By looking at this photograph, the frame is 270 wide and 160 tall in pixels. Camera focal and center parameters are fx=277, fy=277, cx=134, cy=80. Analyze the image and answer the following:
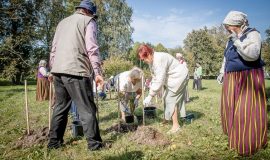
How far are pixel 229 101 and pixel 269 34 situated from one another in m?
50.6

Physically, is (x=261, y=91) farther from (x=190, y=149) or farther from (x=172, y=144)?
(x=172, y=144)

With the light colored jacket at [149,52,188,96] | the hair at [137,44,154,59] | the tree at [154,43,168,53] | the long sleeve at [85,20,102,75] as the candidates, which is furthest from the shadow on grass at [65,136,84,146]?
the tree at [154,43,168,53]

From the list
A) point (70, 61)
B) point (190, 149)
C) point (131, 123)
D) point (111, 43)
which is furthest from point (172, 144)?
point (111, 43)

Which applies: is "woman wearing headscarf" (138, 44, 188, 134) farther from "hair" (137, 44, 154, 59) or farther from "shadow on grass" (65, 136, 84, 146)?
"shadow on grass" (65, 136, 84, 146)

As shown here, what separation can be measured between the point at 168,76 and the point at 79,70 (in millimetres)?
2204

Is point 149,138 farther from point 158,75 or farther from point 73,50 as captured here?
point 73,50

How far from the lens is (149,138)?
4957 millimetres

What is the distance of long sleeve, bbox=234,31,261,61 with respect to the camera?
12.7 ft

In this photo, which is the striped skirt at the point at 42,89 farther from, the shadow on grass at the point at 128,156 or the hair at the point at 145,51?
the shadow on grass at the point at 128,156

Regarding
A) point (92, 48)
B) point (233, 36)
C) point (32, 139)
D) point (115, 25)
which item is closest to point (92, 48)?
point (92, 48)

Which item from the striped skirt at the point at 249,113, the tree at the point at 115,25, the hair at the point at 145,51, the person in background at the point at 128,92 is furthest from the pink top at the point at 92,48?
the tree at the point at 115,25

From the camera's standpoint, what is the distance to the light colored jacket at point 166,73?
5418 mm

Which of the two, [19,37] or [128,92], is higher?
[19,37]

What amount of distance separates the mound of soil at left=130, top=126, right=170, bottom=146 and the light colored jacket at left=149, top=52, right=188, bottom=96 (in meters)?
0.75
